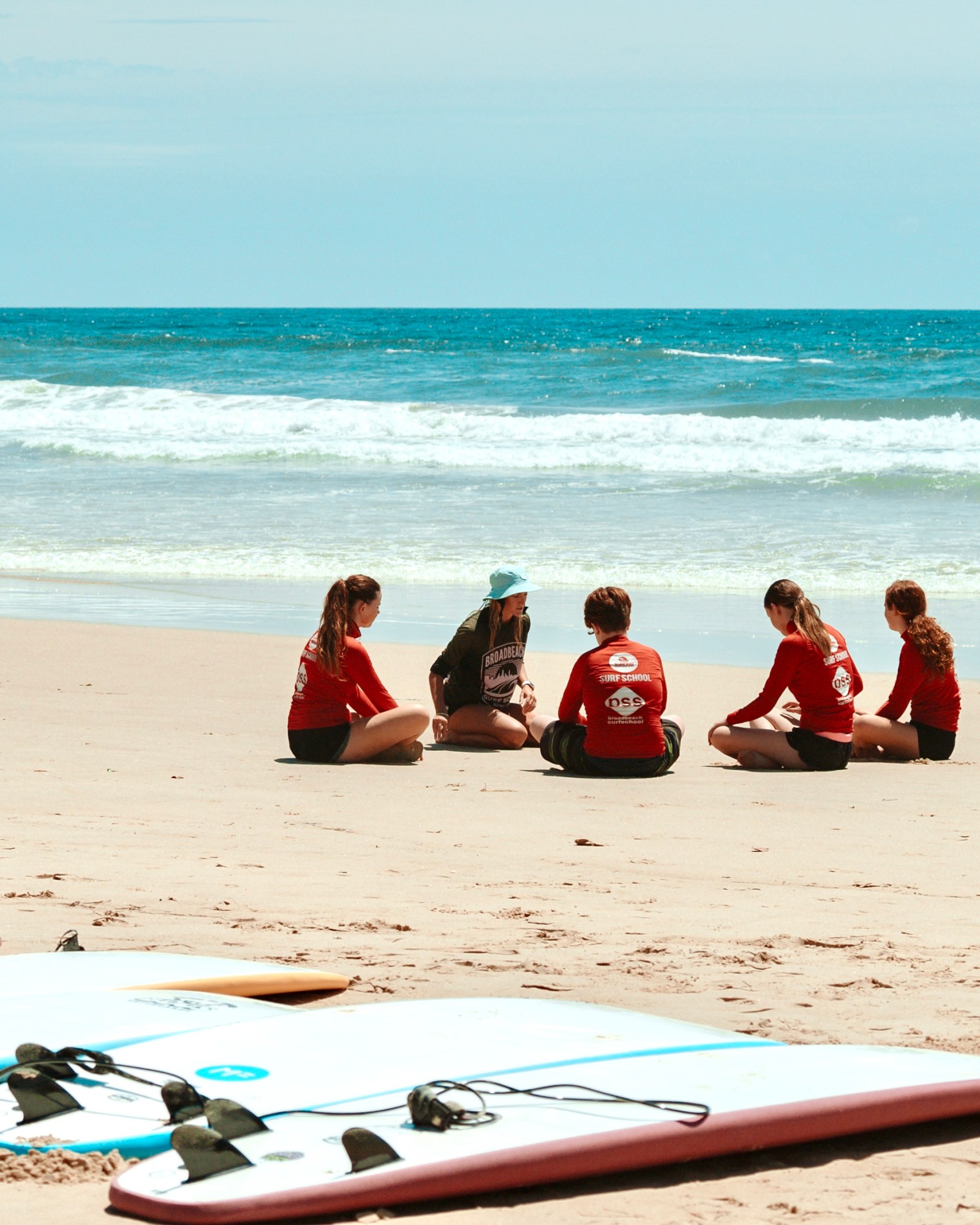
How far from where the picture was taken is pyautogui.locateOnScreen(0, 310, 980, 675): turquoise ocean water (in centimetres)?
1220

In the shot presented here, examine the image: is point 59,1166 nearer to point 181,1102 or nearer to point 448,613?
point 181,1102

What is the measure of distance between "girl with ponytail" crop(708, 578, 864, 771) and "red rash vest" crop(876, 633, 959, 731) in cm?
24

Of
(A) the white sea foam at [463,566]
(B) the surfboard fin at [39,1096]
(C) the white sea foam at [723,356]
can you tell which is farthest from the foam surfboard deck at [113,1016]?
(C) the white sea foam at [723,356]

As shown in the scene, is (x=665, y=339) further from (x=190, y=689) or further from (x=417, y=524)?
(x=190, y=689)

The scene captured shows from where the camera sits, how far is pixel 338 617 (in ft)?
22.9

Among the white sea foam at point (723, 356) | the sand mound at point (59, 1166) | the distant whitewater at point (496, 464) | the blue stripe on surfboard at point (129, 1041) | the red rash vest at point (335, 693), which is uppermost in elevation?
the white sea foam at point (723, 356)

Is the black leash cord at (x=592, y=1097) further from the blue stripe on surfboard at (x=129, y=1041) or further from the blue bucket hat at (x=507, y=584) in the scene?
the blue bucket hat at (x=507, y=584)

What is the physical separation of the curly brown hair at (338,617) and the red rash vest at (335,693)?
0.07 m

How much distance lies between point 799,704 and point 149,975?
4453 millimetres

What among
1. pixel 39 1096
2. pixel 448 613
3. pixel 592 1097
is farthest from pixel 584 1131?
pixel 448 613

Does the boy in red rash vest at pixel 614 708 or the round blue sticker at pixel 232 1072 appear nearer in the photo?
the round blue sticker at pixel 232 1072

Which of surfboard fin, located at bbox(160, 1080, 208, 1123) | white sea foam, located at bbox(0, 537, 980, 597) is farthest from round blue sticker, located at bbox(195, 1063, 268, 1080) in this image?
white sea foam, located at bbox(0, 537, 980, 597)

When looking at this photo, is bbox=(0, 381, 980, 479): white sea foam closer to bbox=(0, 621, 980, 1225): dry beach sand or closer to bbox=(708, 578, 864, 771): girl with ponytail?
bbox=(708, 578, 864, 771): girl with ponytail

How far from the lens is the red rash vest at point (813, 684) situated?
23.4 feet
